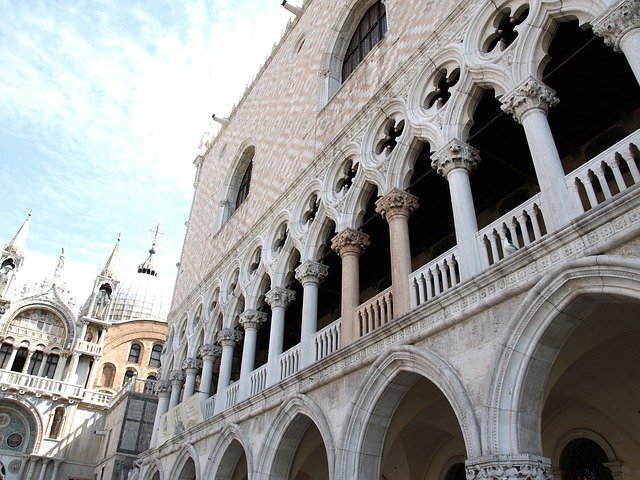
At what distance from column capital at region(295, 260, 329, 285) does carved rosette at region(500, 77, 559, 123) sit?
4310mm

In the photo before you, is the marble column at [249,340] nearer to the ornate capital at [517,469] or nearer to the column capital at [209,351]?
the column capital at [209,351]

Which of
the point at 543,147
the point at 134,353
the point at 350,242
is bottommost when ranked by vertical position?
the point at 543,147

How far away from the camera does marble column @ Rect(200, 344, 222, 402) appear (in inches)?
473

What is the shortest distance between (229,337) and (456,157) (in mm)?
6920

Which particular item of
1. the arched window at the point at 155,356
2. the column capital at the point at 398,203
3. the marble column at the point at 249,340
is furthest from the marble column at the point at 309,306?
the arched window at the point at 155,356

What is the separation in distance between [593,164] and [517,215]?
890 millimetres

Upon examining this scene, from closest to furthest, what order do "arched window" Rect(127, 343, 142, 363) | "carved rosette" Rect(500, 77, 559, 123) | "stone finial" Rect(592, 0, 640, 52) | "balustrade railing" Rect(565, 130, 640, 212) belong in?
"balustrade railing" Rect(565, 130, 640, 212)
"stone finial" Rect(592, 0, 640, 52)
"carved rosette" Rect(500, 77, 559, 123)
"arched window" Rect(127, 343, 142, 363)

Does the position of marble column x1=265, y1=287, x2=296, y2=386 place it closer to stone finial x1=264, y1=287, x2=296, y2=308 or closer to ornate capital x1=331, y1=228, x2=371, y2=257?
stone finial x1=264, y1=287, x2=296, y2=308

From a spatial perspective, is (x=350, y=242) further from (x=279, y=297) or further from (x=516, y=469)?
(x=516, y=469)

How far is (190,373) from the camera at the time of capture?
1341 cm

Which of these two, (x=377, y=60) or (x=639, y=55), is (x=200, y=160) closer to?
(x=377, y=60)

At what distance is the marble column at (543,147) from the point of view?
515 centimetres

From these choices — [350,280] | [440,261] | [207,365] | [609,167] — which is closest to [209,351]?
[207,365]

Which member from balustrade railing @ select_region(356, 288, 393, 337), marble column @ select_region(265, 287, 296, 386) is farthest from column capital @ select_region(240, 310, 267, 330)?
balustrade railing @ select_region(356, 288, 393, 337)
